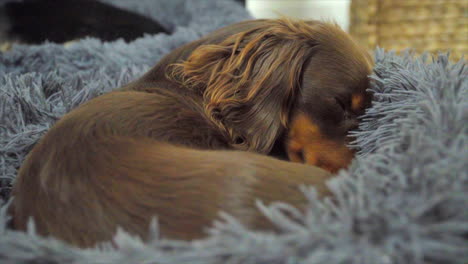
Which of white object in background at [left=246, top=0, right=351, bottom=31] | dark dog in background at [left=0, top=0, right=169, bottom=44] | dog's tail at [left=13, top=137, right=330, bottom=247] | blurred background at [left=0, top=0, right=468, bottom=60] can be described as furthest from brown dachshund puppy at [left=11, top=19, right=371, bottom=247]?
white object in background at [left=246, top=0, right=351, bottom=31]

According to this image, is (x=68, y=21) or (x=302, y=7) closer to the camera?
(x=68, y=21)

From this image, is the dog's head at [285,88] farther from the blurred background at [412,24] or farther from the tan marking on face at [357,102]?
the blurred background at [412,24]

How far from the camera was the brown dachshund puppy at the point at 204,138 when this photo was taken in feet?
2.50

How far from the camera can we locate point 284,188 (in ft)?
2.59

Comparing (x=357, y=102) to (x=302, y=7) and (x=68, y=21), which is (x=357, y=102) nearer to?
(x=68, y=21)

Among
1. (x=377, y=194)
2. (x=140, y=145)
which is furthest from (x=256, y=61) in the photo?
(x=377, y=194)

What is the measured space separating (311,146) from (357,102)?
190mm

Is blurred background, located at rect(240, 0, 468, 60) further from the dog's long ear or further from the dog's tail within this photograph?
the dog's tail

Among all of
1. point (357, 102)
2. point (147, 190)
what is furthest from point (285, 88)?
point (147, 190)

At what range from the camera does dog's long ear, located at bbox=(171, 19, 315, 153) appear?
124cm

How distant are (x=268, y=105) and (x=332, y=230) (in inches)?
24.0

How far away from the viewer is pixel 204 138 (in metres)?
1.14

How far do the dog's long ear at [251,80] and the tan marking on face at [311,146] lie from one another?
0.05 meters

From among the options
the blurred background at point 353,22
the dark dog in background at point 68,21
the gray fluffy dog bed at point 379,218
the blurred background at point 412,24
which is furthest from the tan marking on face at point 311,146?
the dark dog in background at point 68,21
